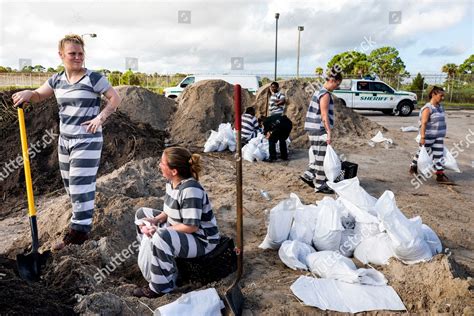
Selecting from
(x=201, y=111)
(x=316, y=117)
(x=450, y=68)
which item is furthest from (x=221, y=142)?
Result: (x=450, y=68)

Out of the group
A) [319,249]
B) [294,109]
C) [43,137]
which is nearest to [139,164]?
[43,137]

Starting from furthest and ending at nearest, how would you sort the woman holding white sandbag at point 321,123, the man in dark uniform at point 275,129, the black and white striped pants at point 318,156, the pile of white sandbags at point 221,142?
the pile of white sandbags at point 221,142 → the man in dark uniform at point 275,129 → the black and white striped pants at point 318,156 → the woman holding white sandbag at point 321,123

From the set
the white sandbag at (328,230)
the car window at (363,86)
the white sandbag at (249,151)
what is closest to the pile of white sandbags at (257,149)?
the white sandbag at (249,151)

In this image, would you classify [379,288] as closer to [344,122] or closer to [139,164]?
[139,164]

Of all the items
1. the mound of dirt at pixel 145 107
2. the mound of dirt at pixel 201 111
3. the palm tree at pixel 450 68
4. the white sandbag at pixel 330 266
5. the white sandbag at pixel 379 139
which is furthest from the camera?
the palm tree at pixel 450 68

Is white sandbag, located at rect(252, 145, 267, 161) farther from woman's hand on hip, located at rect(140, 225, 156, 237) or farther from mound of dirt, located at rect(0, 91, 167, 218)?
woman's hand on hip, located at rect(140, 225, 156, 237)

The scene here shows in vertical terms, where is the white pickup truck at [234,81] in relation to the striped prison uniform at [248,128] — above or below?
above

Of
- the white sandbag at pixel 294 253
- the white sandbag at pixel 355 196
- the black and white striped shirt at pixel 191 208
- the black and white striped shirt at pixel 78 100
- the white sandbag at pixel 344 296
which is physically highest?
the black and white striped shirt at pixel 78 100

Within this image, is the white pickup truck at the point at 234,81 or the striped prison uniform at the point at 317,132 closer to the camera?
the striped prison uniform at the point at 317,132

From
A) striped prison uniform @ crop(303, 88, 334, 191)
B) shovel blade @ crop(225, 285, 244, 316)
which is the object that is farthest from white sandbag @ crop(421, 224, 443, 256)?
striped prison uniform @ crop(303, 88, 334, 191)

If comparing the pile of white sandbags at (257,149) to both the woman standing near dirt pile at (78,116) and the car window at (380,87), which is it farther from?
the car window at (380,87)

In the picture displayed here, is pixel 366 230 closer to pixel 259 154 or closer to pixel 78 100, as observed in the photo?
pixel 78 100

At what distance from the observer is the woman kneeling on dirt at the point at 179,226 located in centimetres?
263

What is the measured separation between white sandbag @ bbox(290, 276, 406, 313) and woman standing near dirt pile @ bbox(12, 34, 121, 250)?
1.83 m
